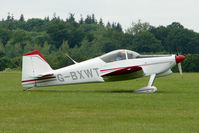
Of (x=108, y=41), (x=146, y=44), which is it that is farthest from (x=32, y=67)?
(x=108, y=41)

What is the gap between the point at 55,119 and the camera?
10.1 metres

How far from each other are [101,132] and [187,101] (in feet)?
19.2

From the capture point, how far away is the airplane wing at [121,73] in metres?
17.2

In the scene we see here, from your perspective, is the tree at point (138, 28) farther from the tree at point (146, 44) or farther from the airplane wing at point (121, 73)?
the airplane wing at point (121, 73)

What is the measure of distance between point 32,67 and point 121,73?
349cm

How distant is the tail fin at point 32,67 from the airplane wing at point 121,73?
2.40m

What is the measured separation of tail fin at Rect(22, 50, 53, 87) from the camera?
57.9 ft

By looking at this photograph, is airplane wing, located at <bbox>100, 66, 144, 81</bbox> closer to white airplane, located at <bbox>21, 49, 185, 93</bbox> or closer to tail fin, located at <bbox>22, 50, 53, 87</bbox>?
white airplane, located at <bbox>21, 49, 185, 93</bbox>

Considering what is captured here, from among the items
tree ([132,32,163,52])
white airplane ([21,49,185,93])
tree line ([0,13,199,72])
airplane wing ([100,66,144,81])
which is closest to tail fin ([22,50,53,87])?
white airplane ([21,49,185,93])

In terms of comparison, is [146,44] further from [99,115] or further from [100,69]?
[99,115]

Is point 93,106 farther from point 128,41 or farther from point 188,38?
point 128,41

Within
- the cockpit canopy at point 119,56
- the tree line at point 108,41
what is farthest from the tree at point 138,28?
the cockpit canopy at point 119,56

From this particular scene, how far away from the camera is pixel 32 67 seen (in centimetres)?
1769

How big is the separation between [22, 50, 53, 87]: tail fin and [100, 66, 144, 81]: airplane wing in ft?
7.89
